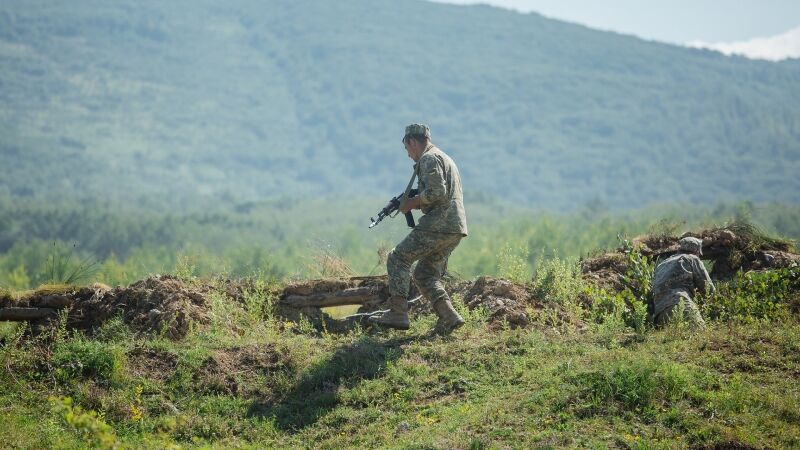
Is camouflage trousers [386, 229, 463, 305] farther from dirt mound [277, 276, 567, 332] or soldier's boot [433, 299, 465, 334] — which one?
dirt mound [277, 276, 567, 332]

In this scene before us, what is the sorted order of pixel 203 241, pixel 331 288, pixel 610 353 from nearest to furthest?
1. pixel 610 353
2. pixel 331 288
3. pixel 203 241

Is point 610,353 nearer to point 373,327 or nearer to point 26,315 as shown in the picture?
point 373,327

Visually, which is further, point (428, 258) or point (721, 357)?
point (428, 258)

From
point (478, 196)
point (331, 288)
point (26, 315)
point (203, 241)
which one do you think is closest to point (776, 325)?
point (331, 288)

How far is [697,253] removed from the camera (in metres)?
13.7

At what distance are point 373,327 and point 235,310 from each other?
1.92 m

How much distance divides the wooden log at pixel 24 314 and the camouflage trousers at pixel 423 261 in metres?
4.53

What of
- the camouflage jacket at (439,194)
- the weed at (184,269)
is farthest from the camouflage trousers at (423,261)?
the weed at (184,269)

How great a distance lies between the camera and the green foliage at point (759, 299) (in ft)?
42.1

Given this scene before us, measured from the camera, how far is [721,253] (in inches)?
590

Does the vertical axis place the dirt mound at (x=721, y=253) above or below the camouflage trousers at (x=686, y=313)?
above

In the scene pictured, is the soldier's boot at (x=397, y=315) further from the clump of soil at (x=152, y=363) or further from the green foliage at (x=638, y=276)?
the green foliage at (x=638, y=276)

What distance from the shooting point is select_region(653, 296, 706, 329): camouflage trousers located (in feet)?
40.8

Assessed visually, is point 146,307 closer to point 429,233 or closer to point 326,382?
point 326,382
